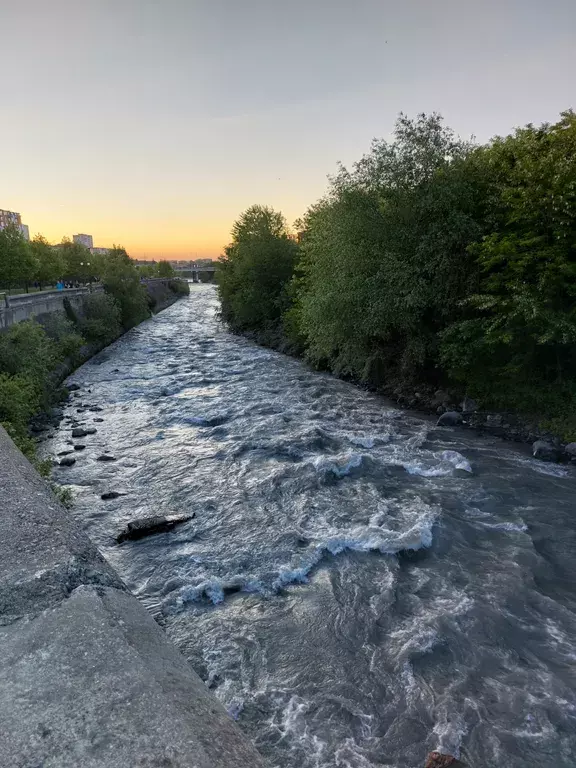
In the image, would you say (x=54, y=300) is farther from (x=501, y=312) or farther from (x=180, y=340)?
(x=501, y=312)

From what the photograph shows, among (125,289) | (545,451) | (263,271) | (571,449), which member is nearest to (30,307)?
(263,271)

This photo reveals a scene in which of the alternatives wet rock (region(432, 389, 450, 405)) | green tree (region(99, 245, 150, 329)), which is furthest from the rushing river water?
green tree (region(99, 245, 150, 329))

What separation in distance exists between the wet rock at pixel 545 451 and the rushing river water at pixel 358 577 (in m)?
0.57

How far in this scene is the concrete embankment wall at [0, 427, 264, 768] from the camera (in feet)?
9.75

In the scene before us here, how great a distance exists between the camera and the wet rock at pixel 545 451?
1422cm

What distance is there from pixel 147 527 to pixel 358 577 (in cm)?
476

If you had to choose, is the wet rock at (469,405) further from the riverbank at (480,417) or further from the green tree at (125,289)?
the green tree at (125,289)

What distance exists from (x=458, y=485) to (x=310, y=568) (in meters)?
5.46

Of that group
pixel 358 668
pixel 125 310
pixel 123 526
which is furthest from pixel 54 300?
pixel 358 668

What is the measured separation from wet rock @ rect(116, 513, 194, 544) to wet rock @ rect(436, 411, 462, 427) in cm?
1061

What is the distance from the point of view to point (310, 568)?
9094 mm

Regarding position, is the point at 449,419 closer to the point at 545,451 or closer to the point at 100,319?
the point at 545,451

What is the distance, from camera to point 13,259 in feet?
163

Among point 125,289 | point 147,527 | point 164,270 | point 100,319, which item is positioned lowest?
point 147,527
